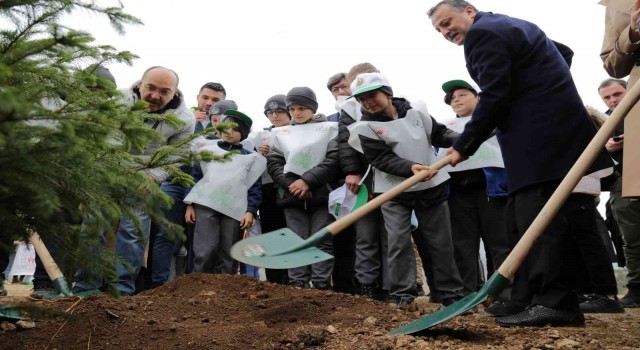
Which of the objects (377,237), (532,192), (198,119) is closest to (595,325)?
(532,192)

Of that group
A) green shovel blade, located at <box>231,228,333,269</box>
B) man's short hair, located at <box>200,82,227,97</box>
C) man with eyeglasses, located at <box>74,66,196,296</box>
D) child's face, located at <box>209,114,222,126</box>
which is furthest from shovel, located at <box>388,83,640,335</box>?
man's short hair, located at <box>200,82,227,97</box>

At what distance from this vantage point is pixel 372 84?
4539 mm

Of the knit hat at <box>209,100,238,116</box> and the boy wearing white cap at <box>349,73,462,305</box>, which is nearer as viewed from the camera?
the boy wearing white cap at <box>349,73,462,305</box>

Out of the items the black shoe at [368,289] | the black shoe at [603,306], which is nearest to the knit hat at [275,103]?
the black shoe at [368,289]

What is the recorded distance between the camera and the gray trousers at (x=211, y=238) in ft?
17.0

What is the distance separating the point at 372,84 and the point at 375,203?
1403 mm

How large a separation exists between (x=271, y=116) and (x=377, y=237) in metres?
2.01

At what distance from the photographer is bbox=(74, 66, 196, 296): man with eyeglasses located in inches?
180

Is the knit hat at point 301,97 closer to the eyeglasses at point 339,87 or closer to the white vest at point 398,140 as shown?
the eyeglasses at point 339,87

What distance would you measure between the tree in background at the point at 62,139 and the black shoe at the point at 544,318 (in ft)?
5.91

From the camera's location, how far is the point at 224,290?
3.98 metres

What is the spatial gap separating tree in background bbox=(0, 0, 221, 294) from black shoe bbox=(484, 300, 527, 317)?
2043mm

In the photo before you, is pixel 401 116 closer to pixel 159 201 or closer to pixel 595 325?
pixel 595 325

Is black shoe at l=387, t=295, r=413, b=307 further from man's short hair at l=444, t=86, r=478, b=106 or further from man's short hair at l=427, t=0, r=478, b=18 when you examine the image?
man's short hair at l=444, t=86, r=478, b=106
